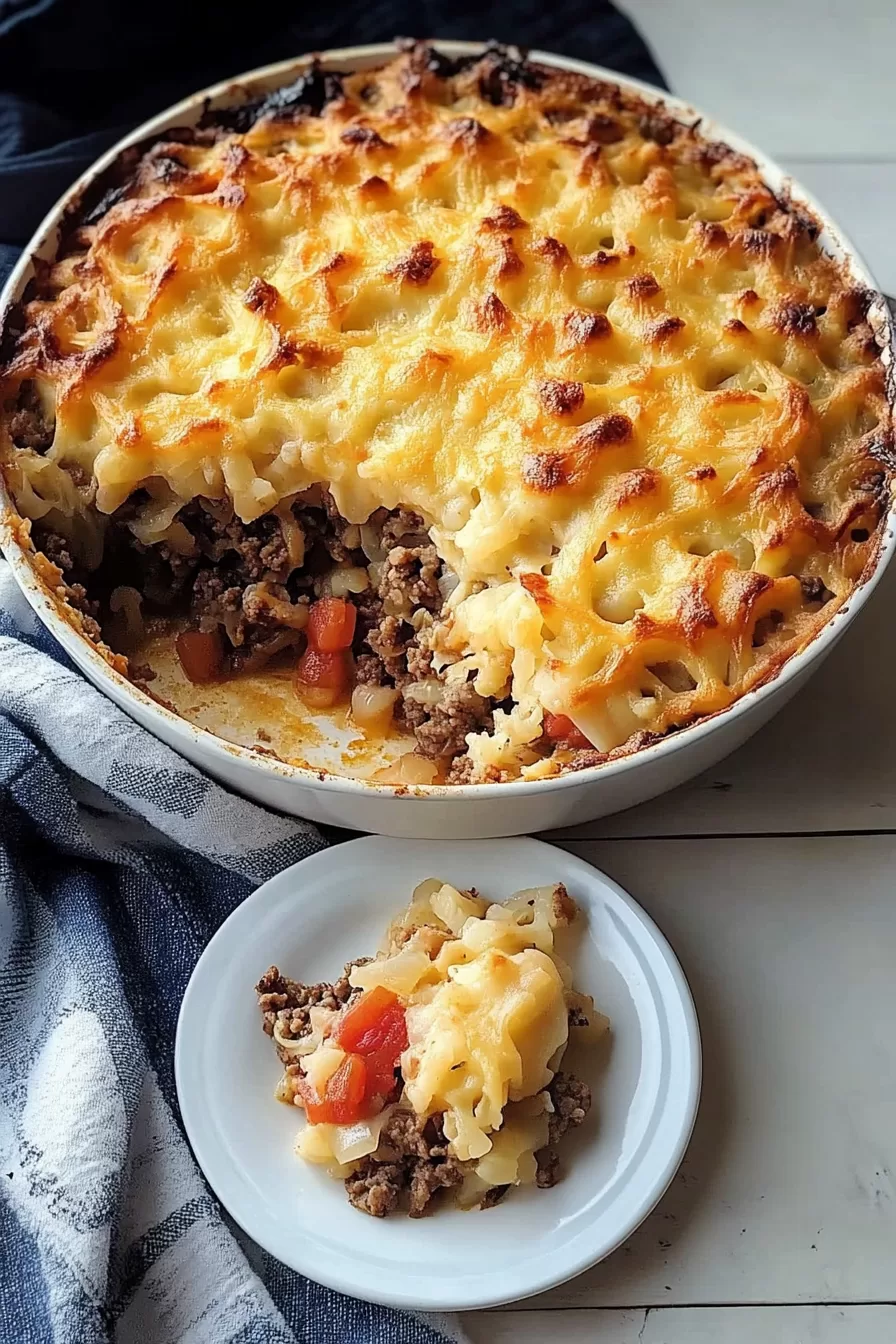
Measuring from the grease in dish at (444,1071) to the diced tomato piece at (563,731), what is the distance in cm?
35

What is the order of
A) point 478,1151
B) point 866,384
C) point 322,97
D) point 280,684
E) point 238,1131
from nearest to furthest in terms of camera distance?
point 478,1151, point 238,1131, point 866,384, point 280,684, point 322,97

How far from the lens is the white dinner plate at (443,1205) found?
94.6 inches

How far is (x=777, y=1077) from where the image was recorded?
269 centimetres

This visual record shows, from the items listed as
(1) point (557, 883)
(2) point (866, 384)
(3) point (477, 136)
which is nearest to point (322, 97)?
(3) point (477, 136)

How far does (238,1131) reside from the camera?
254 cm

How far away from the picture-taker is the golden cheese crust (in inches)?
108

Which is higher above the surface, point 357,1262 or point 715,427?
point 715,427

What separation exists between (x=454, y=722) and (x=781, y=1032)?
2.80ft

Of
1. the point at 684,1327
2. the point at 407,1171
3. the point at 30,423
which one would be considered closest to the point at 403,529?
the point at 30,423

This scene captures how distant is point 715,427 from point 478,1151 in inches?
55.0

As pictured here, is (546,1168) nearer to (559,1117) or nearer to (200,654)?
(559,1117)

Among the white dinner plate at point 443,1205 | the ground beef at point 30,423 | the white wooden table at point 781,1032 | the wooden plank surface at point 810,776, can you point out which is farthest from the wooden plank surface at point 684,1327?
the ground beef at point 30,423

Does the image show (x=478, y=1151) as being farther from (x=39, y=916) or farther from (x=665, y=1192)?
(x=39, y=916)

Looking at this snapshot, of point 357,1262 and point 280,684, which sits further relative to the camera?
point 280,684
